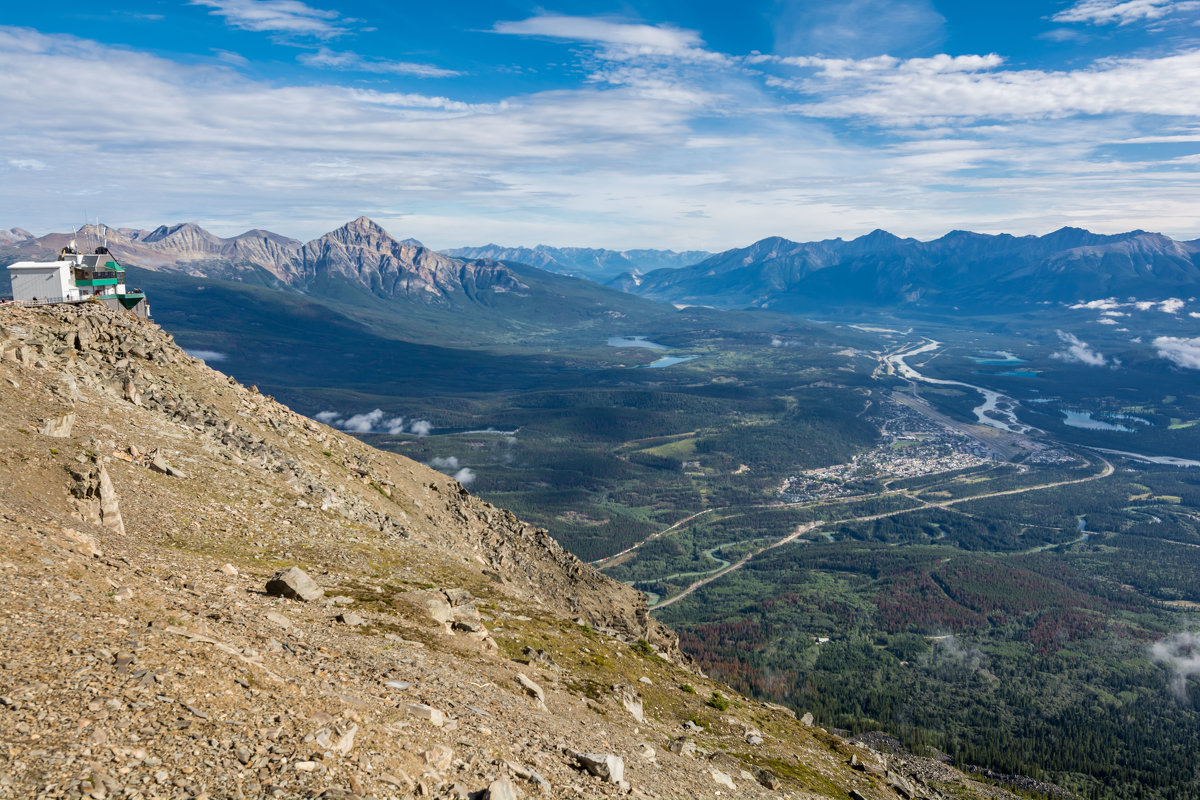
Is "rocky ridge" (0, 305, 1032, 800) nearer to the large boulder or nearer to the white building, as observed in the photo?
the large boulder

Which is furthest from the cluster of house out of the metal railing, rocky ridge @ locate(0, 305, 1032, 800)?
rocky ridge @ locate(0, 305, 1032, 800)

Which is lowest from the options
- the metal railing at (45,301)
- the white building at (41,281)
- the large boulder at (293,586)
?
the large boulder at (293,586)

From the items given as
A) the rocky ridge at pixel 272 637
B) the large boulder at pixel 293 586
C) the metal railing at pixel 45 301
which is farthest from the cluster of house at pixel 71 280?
the large boulder at pixel 293 586

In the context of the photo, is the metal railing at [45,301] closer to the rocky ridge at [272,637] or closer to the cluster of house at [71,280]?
the cluster of house at [71,280]

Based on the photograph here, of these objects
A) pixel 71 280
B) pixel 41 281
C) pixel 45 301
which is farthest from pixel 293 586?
pixel 71 280

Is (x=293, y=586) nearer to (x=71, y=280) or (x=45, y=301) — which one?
(x=45, y=301)

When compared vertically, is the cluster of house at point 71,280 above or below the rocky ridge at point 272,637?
above
